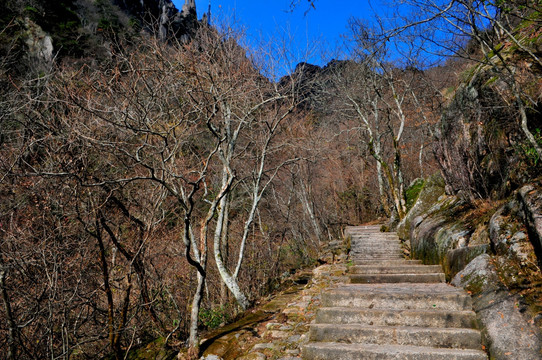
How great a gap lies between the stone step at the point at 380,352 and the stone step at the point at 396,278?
1877 mm

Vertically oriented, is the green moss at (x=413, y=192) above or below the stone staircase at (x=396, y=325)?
above

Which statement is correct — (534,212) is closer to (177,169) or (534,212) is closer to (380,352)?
(380,352)

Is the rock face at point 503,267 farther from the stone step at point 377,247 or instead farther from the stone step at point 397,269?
the stone step at point 377,247

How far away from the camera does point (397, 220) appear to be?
10352 mm

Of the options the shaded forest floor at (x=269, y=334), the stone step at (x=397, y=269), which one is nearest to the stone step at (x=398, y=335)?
the shaded forest floor at (x=269, y=334)

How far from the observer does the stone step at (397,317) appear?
3.40 meters

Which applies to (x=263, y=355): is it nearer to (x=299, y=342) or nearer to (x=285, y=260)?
(x=299, y=342)

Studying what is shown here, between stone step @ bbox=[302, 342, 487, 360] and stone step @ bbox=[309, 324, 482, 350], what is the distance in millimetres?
84

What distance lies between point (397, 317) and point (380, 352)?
669 mm

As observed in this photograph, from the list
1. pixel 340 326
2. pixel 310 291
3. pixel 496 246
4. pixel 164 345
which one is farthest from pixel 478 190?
pixel 164 345

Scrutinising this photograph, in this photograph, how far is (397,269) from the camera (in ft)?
17.9

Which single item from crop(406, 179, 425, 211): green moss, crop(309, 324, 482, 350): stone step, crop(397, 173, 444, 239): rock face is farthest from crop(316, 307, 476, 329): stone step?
crop(406, 179, 425, 211): green moss

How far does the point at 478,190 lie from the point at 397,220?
471cm

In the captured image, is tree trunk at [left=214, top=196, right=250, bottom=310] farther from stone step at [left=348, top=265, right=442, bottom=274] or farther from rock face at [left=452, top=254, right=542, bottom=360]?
rock face at [left=452, top=254, right=542, bottom=360]
